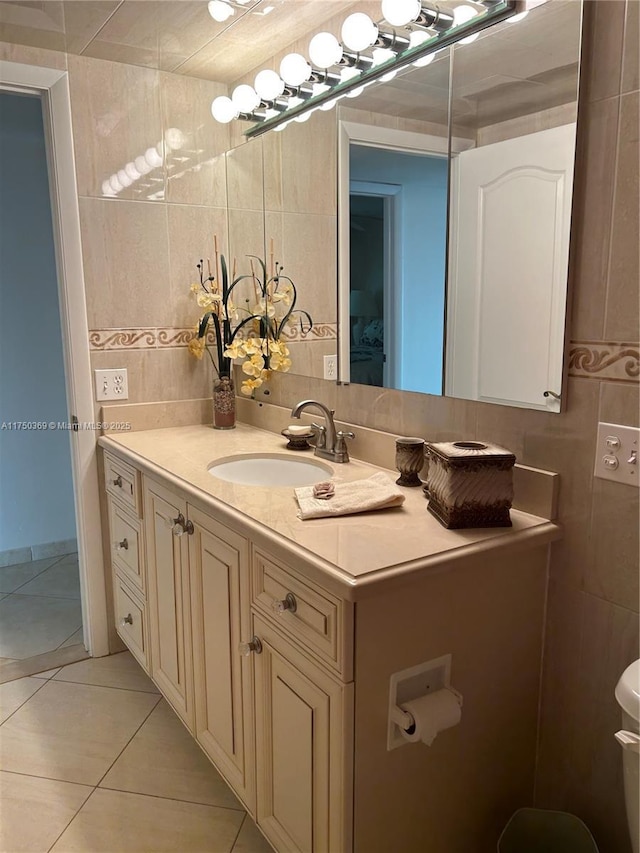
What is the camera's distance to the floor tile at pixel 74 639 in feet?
8.57

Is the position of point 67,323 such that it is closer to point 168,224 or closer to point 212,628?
point 168,224

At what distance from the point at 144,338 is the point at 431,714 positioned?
1.77 metres

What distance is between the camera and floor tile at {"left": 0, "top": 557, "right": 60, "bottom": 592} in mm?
3145

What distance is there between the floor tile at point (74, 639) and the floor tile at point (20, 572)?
0.60 m

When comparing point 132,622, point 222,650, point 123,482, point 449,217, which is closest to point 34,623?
point 132,622

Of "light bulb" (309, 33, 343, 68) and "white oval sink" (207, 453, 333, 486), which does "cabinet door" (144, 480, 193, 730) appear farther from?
"light bulb" (309, 33, 343, 68)

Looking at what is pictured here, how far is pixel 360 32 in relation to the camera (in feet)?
5.35

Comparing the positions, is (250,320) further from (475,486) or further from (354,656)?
(354,656)

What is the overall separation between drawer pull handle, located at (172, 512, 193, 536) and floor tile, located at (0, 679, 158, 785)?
0.79 m

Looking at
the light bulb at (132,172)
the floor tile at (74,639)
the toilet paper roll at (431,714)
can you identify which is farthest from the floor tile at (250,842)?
the light bulb at (132,172)

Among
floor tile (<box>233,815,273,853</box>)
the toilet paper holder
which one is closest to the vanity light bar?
the toilet paper holder

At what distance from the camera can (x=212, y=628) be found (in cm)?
165

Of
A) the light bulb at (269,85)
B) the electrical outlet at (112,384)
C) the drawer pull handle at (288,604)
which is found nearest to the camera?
the drawer pull handle at (288,604)

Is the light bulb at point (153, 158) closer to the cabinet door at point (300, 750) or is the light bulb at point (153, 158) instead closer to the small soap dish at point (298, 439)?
the small soap dish at point (298, 439)
